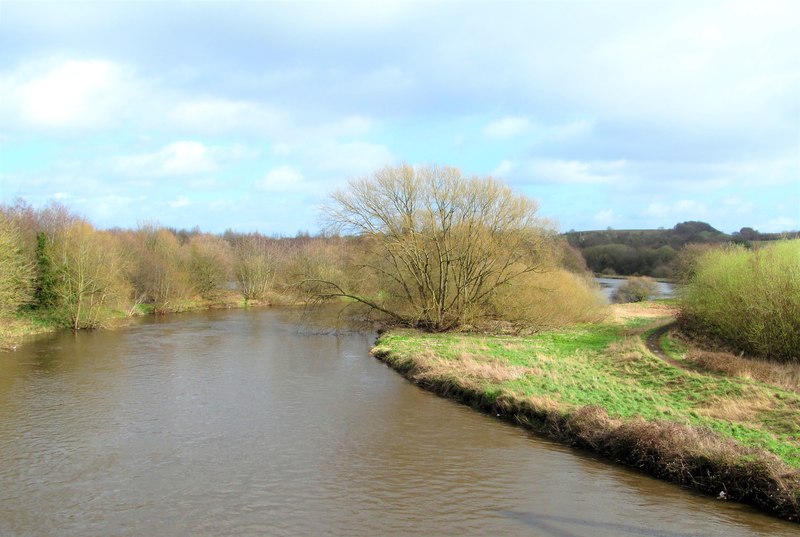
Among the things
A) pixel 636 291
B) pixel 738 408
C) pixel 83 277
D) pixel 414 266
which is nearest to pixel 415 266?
pixel 414 266

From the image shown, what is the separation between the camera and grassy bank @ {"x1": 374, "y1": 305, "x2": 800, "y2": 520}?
1198 centimetres

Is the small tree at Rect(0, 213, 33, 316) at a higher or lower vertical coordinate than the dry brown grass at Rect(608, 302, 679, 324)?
higher

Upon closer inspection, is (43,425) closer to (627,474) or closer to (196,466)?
(196,466)

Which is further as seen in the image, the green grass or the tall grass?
the tall grass

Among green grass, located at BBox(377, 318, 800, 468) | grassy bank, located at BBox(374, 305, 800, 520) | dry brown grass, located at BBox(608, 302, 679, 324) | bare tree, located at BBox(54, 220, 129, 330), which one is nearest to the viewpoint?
grassy bank, located at BBox(374, 305, 800, 520)

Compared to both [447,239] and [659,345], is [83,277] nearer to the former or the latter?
[447,239]

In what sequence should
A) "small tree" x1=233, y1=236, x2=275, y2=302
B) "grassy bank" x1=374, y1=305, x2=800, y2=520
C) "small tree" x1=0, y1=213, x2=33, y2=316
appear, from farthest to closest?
1. "small tree" x1=233, y1=236, x2=275, y2=302
2. "small tree" x1=0, y1=213, x2=33, y2=316
3. "grassy bank" x1=374, y1=305, x2=800, y2=520

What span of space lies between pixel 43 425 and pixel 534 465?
1398cm

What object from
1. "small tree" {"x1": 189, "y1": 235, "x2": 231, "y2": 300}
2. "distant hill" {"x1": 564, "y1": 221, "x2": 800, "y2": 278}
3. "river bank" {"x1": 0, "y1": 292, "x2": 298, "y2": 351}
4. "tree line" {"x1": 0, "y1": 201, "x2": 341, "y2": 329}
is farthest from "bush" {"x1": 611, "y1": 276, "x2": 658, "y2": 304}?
"small tree" {"x1": 189, "y1": 235, "x2": 231, "y2": 300}

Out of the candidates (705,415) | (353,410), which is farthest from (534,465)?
(353,410)

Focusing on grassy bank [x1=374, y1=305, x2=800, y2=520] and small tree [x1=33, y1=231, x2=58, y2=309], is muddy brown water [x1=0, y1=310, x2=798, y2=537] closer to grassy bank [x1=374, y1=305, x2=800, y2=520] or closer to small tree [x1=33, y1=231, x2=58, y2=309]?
grassy bank [x1=374, y1=305, x2=800, y2=520]

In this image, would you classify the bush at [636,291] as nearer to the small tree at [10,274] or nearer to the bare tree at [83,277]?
the bare tree at [83,277]

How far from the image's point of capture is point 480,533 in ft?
33.6

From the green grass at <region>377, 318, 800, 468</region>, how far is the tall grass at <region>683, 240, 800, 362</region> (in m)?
2.62
